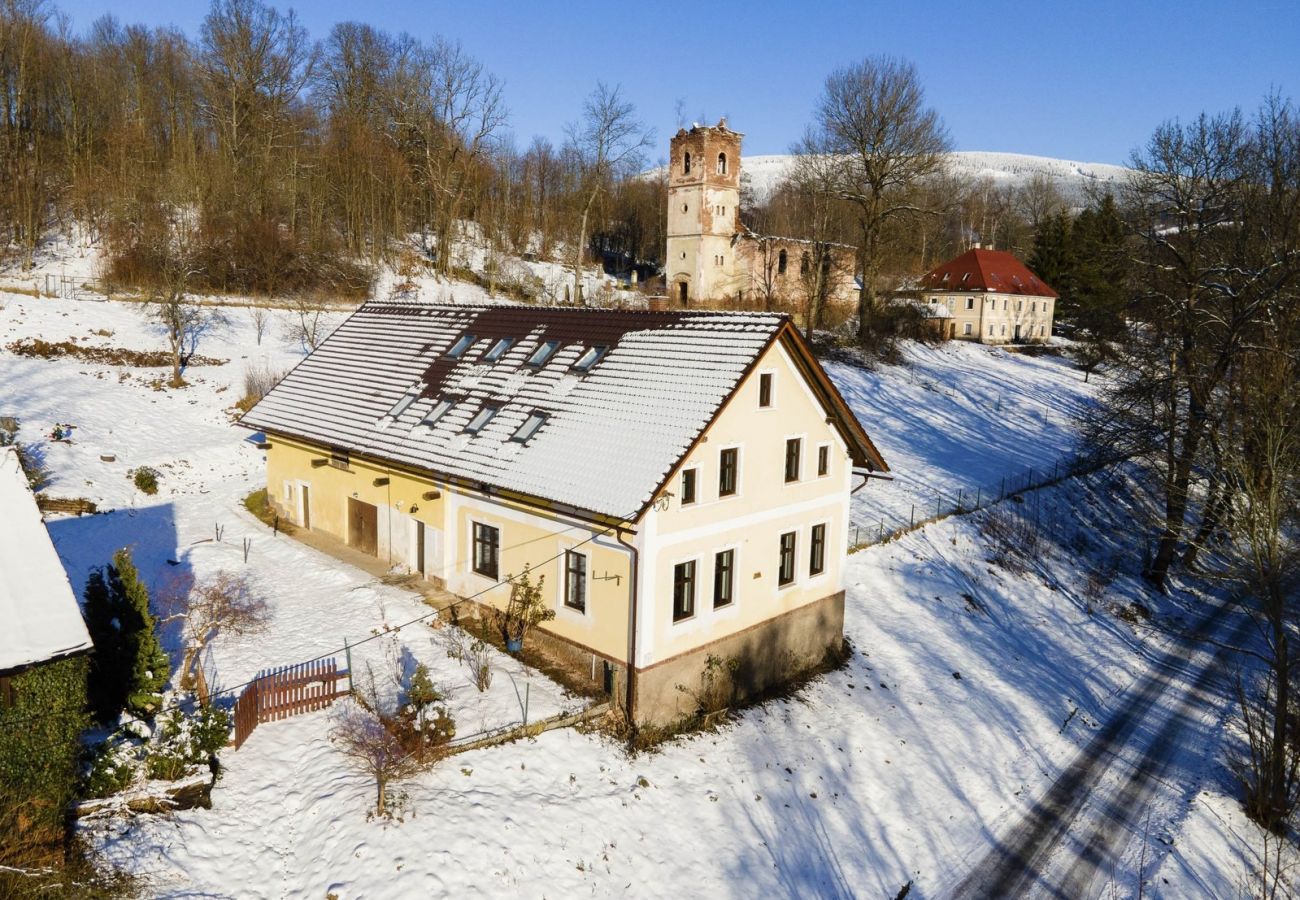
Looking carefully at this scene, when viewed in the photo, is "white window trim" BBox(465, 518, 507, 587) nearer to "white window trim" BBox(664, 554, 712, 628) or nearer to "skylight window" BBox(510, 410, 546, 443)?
"skylight window" BBox(510, 410, 546, 443)

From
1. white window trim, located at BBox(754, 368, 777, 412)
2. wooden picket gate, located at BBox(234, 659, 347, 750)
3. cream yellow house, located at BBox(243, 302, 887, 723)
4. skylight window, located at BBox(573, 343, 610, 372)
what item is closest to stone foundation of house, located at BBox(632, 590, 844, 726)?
cream yellow house, located at BBox(243, 302, 887, 723)

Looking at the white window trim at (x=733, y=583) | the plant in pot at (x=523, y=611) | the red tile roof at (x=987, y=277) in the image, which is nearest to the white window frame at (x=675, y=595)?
the white window trim at (x=733, y=583)

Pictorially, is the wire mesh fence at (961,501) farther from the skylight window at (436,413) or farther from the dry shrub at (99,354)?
the dry shrub at (99,354)

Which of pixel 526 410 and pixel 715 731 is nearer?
pixel 715 731

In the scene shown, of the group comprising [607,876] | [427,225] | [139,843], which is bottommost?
[607,876]

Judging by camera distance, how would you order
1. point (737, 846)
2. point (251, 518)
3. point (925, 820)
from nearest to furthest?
1. point (737, 846)
2. point (925, 820)
3. point (251, 518)

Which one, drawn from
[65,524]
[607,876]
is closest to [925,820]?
[607,876]

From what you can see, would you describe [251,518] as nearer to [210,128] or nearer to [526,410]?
[526,410]
